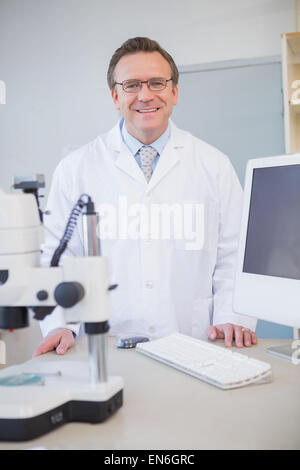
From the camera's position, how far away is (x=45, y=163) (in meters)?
4.03

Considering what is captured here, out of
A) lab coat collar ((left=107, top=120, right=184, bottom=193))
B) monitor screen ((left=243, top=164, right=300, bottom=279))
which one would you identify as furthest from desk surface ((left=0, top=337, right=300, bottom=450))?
lab coat collar ((left=107, top=120, right=184, bottom=193))

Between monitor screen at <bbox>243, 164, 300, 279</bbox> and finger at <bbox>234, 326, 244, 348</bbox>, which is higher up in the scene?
monitor screen at <bbox>243, 164, 300, 279</bbox>

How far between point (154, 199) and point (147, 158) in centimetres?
17

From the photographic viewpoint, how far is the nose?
1848mm

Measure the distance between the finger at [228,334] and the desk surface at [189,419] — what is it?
23 centimetres

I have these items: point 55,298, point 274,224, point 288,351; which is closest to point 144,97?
point 274,224

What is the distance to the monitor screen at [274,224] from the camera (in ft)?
4.17

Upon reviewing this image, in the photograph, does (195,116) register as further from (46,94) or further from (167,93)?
(167,93)

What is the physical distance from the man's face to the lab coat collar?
0.28 feet

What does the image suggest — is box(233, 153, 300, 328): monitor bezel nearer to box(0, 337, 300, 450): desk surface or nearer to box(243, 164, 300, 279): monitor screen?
box(243, 164, 300, 279): monitor screen

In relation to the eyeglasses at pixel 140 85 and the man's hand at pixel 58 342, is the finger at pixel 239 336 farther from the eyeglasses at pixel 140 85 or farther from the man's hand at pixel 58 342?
the eyeglasses at pixel 140 85

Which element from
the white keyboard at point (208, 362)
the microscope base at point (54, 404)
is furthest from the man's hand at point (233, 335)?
the microscope base at point (54, 404)

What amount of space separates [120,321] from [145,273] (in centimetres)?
19
